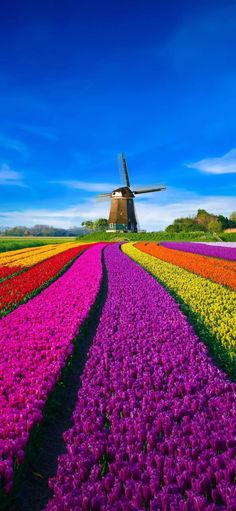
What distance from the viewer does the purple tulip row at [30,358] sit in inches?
173

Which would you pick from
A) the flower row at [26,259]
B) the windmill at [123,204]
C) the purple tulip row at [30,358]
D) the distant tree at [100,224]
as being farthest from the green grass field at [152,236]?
the distant tree at [100,224]

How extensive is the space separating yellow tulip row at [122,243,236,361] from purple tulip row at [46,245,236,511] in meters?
0.91

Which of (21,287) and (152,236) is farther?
(152,236)

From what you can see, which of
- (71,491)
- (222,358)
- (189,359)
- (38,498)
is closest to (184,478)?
(71,491)

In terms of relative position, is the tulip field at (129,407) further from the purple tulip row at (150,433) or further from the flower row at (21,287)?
the flower row at (21,287)

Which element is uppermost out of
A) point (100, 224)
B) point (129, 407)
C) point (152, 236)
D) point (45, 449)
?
point (100, 224)

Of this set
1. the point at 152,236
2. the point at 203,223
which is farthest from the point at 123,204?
the point at 203,223

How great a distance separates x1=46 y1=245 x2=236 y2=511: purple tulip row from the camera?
347 cm

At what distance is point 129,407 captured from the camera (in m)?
5.05

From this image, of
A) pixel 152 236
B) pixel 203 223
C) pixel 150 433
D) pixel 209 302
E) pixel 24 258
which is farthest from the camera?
pixel 203 223

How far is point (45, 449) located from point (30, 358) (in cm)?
195

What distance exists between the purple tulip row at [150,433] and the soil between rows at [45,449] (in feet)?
1.40

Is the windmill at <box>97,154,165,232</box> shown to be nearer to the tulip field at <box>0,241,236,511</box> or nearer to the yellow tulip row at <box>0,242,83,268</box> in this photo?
the yellow tulip row at <box>0,242,83,268</box>

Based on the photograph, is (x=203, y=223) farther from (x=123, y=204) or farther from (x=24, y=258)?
(x=24, y=258)
